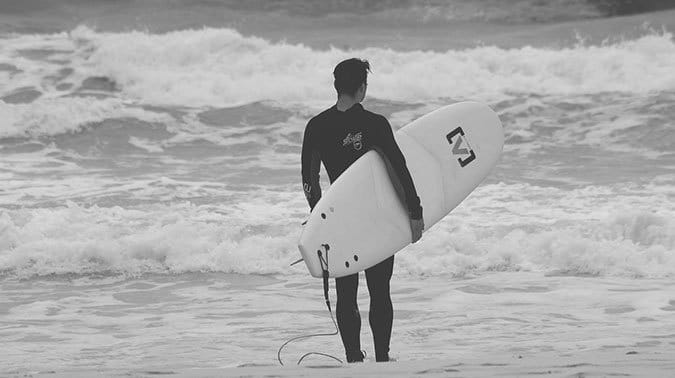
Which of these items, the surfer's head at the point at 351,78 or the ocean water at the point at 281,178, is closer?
the surfer's head at the point at 351,78

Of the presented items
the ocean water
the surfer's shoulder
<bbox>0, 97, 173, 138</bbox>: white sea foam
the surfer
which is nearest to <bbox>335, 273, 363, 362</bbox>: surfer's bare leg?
the surfer

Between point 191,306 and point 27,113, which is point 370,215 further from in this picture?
point 27,113

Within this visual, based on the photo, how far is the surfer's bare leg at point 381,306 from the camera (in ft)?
13.4

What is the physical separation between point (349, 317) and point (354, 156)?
62 centimetres

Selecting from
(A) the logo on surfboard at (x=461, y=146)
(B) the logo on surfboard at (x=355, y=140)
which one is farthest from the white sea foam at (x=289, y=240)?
(B) the logo on surfboard at (x=355, y=140)

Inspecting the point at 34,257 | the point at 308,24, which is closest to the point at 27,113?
the point at 34,257

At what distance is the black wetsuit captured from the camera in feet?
13.0

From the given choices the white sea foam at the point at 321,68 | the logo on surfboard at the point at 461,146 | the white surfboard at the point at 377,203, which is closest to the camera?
the white surfboard at the point at 377,203

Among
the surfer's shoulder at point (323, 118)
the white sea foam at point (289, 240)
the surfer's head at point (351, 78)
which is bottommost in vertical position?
the white sea foam at point (289, 240)

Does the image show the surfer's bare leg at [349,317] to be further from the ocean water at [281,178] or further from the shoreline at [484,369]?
the ocean water at [281,178]

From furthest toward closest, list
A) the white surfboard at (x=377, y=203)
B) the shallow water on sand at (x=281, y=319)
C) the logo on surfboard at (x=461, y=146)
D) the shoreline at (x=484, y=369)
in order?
the shallow water on sand at (x=281, y=319) → the logo on surfboard at (x=461, y=146) → the white surfboard at (x=377, y=203) → the shoreline at (x=484, y=369)

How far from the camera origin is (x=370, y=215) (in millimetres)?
4164

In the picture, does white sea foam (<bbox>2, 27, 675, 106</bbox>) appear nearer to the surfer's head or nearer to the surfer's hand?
the surfer's hand

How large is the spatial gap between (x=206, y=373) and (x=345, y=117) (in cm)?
108
